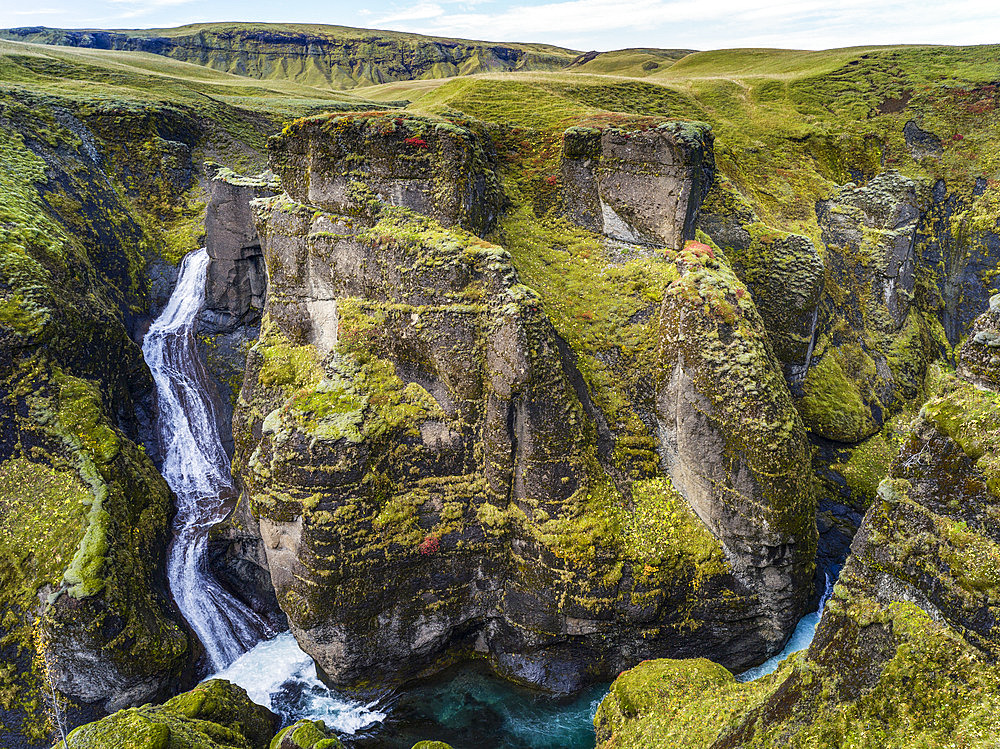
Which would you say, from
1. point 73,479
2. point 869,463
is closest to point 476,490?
point 73,479

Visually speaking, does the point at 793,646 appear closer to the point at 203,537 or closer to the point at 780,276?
the point at 780,276

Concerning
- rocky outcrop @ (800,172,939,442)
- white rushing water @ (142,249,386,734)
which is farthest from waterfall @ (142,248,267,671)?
rocky outcrop @ (800,172,939,442)

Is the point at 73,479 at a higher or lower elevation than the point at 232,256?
lower

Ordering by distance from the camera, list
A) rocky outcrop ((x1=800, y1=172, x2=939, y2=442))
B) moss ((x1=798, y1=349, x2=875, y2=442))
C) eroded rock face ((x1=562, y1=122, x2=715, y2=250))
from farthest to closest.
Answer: rocky outcrop ((x1=800, y1=172, x2=939, y2=442)), moss ((x1=798, y1=349, x2=875, y2=442)), eroded rock face ((x1=562, y1=122, x2=715, y2=250))

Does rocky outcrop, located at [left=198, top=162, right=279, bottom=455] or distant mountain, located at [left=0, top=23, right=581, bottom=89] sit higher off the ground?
distant mountain, located at [left=0, top=23, right=581, bottom=89]

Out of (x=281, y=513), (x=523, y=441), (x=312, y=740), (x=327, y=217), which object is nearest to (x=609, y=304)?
(x=523, y=441)

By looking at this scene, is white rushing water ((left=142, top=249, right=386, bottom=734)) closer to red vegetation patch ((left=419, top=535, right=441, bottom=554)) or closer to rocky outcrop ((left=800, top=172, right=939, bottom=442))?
red vegetation patch ((left=419, top=535, right=441, bottom=554))
